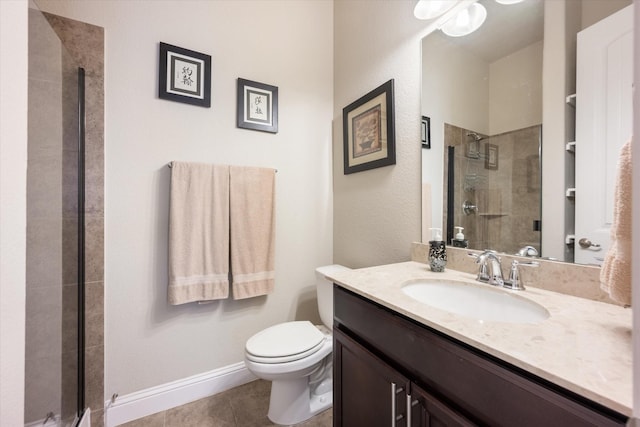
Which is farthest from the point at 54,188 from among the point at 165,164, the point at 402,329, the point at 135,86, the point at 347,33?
the point at 347,33

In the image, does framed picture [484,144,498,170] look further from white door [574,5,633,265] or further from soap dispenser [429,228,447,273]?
soap dispenser [429,228,447,273]

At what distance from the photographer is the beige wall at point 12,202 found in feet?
1.48

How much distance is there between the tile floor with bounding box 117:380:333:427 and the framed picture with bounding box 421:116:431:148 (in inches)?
60.0

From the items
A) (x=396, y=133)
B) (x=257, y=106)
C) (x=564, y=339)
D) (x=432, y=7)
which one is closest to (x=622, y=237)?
(x=564, y=339)

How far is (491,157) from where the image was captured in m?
1.02

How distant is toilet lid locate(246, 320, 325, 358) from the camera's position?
1.20 metres

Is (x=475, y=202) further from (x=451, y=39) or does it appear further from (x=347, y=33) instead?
(x=347, y=33)

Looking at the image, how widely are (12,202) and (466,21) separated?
64.0 inches

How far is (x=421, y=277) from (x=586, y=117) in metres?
0.72

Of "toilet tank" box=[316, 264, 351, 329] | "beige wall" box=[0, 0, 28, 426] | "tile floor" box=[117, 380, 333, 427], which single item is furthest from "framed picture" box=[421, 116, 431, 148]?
"tile floor" box=[117, 380, 333, 427]

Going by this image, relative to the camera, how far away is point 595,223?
751mm

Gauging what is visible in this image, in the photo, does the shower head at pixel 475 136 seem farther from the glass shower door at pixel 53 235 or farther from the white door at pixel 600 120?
the glass shower door at pixel 53 235

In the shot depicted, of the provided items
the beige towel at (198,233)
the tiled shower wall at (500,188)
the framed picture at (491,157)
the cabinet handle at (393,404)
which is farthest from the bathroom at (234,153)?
the cabinet handle at (393,404)

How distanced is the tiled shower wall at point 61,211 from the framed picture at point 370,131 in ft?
4.58
